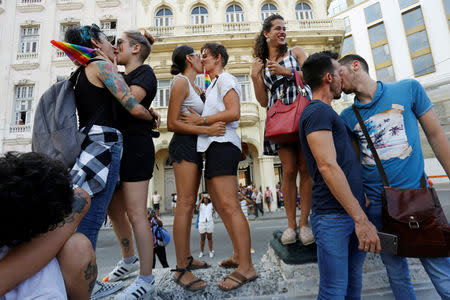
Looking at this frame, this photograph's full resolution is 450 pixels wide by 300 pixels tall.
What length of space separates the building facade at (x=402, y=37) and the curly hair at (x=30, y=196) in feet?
73.7

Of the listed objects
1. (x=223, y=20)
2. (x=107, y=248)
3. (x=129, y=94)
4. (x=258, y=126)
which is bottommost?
(x=107, y=248)

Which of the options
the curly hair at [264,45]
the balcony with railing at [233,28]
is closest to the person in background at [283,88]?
the curly hair at [264,45]

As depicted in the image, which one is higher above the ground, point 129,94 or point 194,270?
point 129,94

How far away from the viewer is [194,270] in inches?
84.8

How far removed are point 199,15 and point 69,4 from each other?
25.5 feet

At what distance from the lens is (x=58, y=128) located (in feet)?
4.72

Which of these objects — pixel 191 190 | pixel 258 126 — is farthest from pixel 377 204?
pixel 258 126

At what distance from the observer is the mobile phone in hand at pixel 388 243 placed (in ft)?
4.18

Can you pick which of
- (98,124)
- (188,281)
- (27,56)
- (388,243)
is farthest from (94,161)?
(27,56)

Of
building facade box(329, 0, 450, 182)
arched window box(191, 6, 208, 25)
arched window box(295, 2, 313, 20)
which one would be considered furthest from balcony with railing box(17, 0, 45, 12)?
building facade box(329, 0, 450, 182)

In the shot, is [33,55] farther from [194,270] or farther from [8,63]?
[194,270]

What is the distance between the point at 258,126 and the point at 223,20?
704 cm

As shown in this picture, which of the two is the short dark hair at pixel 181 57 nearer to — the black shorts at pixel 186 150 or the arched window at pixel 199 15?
the black shorts at pixel 186 150

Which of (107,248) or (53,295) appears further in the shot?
(107,248)
